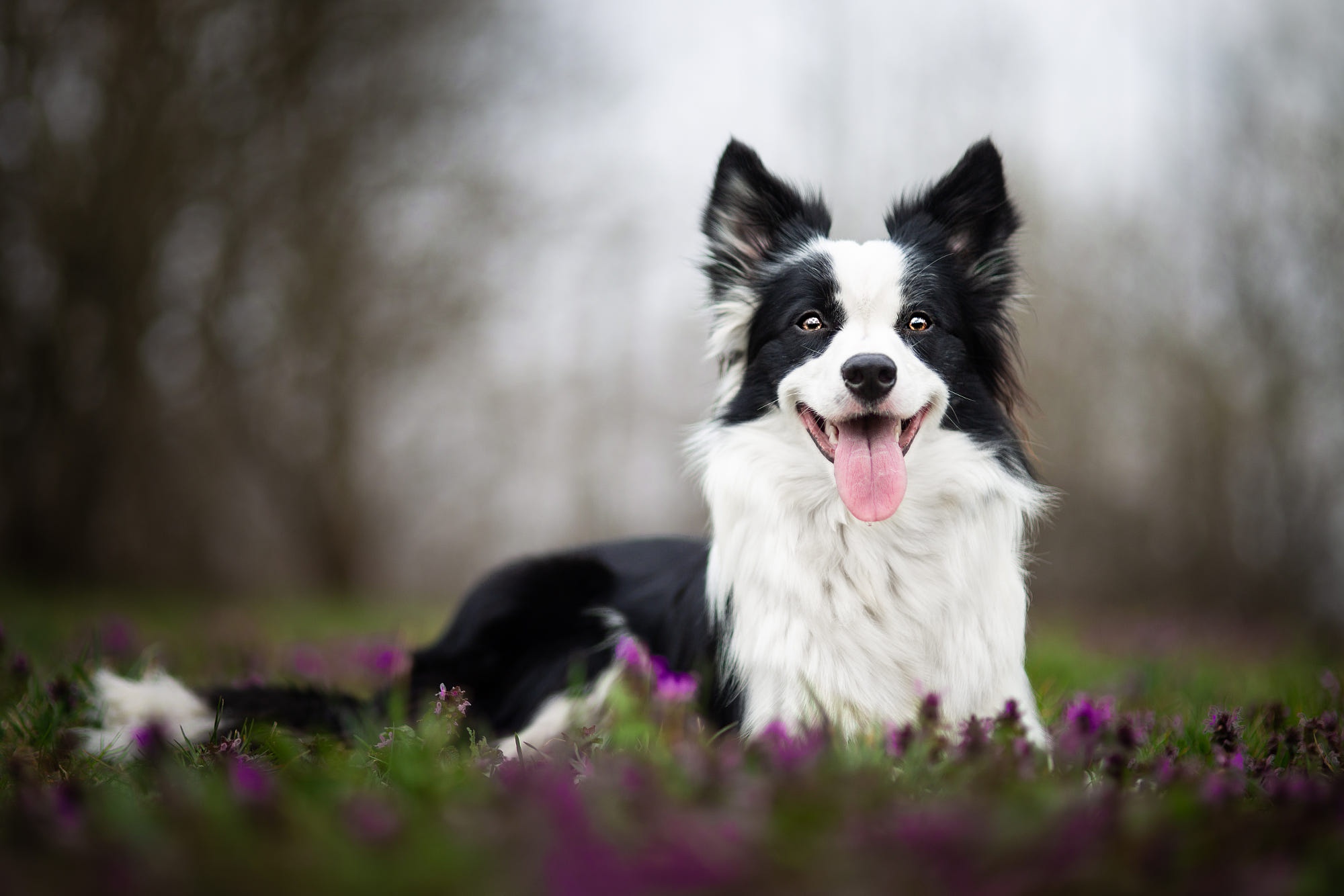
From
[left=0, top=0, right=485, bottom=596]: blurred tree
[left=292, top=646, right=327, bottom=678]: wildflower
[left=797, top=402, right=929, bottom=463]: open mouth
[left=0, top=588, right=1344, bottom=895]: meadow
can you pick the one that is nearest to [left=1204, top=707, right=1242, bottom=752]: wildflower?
[left=0, top=588, right=1344, bottom=895]: meadow

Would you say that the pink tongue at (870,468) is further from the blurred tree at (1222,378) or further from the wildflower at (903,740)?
the blurred tree at (1222,378)

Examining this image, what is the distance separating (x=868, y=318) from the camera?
3.31m

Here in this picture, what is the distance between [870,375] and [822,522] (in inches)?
21.2

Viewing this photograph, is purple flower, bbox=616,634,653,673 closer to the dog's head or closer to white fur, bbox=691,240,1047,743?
white fur, bbox=691,240,1047,743

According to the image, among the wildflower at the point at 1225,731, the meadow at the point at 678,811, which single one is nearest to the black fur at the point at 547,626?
the meadow at the point at 678,811

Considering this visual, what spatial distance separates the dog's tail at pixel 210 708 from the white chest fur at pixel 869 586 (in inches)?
53.6

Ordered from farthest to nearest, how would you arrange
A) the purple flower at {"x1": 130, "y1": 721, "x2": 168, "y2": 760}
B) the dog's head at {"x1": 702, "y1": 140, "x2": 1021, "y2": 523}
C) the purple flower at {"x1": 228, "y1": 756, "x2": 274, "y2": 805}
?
the dog's head at {"x1": 702, "y1": 140, "x2": 1021, "y2": 523} → the purple flower at {"x1": 130, "y1": 721, "x2": 168, "y2": 760} → the purple flower at {"x1": 228, "y1": 756, "x2": 274, "y2": 805}

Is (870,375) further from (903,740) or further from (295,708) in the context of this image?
(295,708)

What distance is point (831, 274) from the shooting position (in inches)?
133

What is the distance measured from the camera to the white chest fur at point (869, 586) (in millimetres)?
2939

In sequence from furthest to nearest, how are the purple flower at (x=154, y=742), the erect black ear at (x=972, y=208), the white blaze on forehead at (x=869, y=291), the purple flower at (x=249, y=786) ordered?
the erect black ear at (x=972, y=208) → the white blaze on forehead at (x=869, y=291) → the purple flower at (x=154, y=742) → the purple flower at (x=249, y=786)

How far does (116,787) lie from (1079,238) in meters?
11.5

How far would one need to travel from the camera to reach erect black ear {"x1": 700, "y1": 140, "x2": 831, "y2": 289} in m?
3.75

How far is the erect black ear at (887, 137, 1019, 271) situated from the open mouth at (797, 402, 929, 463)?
0.86m
